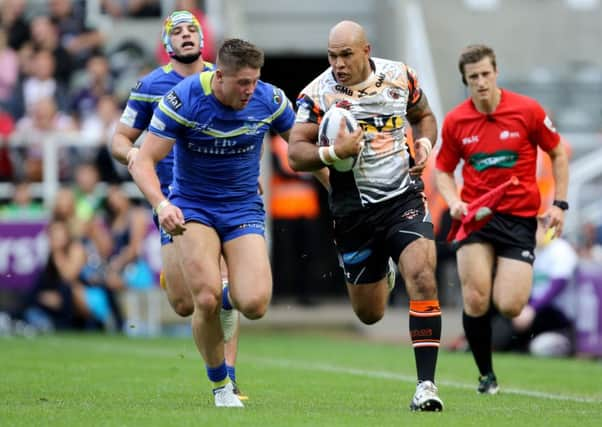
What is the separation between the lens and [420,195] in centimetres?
973

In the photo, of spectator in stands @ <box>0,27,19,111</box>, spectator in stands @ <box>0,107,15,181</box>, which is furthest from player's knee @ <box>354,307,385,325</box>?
spectator in stands @ <box>0,27,19,111</box>

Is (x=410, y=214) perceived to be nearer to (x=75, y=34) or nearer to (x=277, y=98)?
(x=277, y=98)

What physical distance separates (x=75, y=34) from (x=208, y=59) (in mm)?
3171

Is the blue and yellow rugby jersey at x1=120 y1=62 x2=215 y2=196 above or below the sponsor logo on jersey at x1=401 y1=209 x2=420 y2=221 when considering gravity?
above

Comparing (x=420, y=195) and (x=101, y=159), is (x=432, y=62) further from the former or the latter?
(x=420, y=195)

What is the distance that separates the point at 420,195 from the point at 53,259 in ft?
32.7

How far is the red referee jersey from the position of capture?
1130 centimetres

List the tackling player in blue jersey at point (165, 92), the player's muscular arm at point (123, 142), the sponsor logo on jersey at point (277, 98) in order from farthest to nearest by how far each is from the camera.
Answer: the player's muscular arm at point (123, 142) → the tackling player in blue jersey at point (165, 92) → the sponsor logo on jersey at point (277, 98)

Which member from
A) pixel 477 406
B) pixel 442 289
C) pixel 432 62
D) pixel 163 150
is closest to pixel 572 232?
pixel 442 289

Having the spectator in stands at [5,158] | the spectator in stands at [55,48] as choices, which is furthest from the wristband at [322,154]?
the spectator in stands at [55,48]

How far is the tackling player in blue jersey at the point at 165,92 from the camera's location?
413 inches

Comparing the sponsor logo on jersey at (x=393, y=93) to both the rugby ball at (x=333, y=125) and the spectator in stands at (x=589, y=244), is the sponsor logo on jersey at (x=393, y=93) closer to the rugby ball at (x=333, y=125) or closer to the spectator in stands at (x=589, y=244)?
the rugby ball at (x=333, y=125)

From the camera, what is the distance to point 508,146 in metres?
11.3

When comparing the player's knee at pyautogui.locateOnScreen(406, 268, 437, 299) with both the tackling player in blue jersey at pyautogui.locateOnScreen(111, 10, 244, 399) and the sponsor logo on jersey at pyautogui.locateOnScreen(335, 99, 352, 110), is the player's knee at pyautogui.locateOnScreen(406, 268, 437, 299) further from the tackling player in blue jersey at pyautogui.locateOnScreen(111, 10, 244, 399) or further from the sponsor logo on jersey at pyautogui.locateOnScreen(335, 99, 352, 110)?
the tackling player in blue jersey at pyautogui.locateOnScreen(111, 10, 244, 399)
